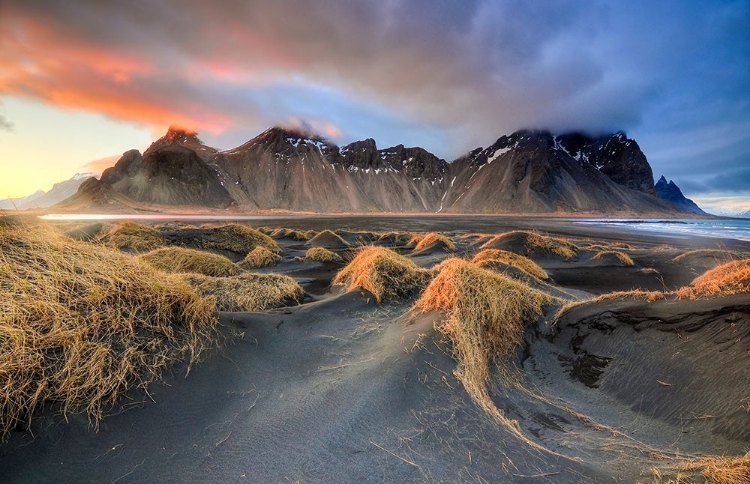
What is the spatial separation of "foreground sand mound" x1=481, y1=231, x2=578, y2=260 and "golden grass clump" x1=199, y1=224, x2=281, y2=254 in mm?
15015

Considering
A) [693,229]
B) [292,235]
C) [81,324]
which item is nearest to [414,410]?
[81,324]

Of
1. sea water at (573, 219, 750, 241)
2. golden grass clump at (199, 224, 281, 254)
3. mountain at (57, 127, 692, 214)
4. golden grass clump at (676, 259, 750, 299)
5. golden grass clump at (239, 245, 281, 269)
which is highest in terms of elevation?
Result: mountain at (57, 127, 692, 214)

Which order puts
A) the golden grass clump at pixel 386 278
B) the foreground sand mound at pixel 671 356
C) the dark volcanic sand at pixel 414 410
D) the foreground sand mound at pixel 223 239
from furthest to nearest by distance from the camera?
the foreground sand mound at pixel 223 239 < the golden grass clump at pixel 386 278 < the foreground sand mound at pixel 671 356 < the dark volcanic sand at pixel 414 410

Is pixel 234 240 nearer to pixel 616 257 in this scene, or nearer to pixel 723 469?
pixel 723 469

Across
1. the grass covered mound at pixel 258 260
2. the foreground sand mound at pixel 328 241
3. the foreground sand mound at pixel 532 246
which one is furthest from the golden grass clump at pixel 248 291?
the foreground sand mound at pixel 328 241

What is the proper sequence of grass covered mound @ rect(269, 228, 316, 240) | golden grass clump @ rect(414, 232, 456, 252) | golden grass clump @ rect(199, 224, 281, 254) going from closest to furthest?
golden grass clump @ rect(199, 224, 281, 254)
golden grass clump @ rect(414, 232, 456, 252)
grass covered mound @ rect(269, 228, 316, 240)

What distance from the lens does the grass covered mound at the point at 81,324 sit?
11.4 feet

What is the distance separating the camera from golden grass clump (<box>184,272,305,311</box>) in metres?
8.09

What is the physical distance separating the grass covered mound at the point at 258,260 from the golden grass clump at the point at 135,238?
171 inches

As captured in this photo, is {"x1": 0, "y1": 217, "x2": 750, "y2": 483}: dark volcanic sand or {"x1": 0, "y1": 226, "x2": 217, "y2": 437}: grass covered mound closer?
{"x1": 0, "y1": 217, "x2": 750, "y2": 483}: dark volcanic sand

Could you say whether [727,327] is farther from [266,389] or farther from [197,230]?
[197,230]

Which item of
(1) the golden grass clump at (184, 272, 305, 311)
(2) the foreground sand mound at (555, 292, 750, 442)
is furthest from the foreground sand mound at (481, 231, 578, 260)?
(1) the golden grass clump at (184, 272, 305, 311)

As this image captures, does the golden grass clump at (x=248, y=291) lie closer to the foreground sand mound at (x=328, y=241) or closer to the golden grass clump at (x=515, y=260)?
the golden grass clump at (x=515, y=260)

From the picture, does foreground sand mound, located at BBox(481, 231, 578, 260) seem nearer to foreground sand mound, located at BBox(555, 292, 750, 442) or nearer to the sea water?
foreground sand mound, located at BBox(555, 292, 750, 442)
